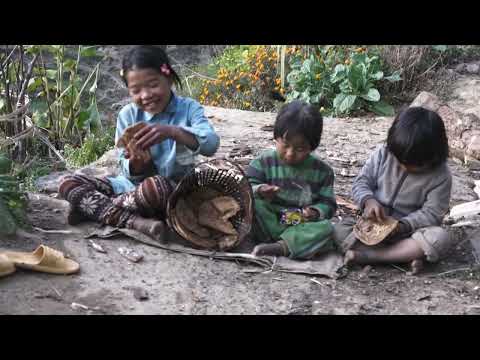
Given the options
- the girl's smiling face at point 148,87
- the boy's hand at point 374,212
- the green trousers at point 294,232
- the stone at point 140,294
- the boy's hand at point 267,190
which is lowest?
the stone at point 140,294

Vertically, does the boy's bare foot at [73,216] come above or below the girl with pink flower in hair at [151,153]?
below

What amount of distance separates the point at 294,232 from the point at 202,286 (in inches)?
27.2

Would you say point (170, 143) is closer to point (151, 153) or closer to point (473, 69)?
point (151, 153)

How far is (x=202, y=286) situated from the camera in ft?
10.5

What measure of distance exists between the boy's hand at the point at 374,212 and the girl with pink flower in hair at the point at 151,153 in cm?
95

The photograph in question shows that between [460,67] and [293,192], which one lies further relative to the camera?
[460,67]

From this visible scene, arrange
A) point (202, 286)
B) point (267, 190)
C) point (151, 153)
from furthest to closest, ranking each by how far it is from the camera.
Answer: point (151, 153) → point (267, 190) → point (202, 286)

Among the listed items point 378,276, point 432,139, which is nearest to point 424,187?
point 432,139

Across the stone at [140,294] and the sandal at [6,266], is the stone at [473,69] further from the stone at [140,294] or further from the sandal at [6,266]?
the sandal at [6,266]

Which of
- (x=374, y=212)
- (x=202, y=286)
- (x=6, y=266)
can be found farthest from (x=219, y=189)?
(x=6, y=266)

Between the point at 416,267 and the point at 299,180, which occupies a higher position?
the point at 299,180

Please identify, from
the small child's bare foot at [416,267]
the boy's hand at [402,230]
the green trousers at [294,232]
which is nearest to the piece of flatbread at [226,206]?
the green trousers at [294,232]

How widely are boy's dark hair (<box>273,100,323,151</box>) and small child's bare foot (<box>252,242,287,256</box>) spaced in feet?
2.05

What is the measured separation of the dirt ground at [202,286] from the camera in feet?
9.59
